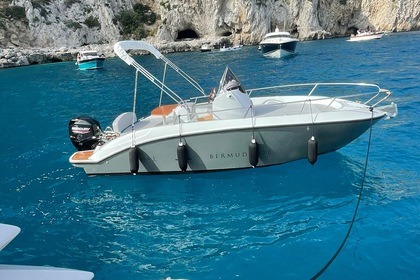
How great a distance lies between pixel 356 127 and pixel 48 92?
1030 inches

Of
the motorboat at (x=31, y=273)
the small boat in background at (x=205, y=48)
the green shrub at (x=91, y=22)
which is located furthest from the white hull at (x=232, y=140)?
the green shrub at (x=91, y=22)

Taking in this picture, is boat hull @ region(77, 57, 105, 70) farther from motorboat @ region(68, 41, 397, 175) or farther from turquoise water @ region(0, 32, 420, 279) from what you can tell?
motorboat @ region(68, 41, 397, 175)

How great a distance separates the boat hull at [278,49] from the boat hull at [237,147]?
114 ft

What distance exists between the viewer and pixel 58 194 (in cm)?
967

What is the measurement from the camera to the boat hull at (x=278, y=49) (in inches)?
1684

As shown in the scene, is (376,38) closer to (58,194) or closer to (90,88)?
(90,88)

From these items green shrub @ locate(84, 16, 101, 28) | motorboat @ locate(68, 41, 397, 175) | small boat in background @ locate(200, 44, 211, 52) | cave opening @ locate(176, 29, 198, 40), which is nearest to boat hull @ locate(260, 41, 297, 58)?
small boat in background @ locate(200, 44, 211, 52)

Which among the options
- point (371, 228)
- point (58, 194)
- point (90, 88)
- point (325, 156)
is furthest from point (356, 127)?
point (90, 88)

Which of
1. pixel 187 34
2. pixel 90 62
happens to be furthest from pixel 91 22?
pixel 90 62

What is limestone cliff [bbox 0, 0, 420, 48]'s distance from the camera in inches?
2496

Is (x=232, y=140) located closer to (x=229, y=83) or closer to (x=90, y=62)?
(x=229, y=83)

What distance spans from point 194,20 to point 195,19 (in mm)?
300

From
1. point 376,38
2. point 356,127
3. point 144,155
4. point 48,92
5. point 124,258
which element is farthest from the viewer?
point 376,38

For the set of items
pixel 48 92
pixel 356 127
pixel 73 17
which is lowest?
pixel 48 92
